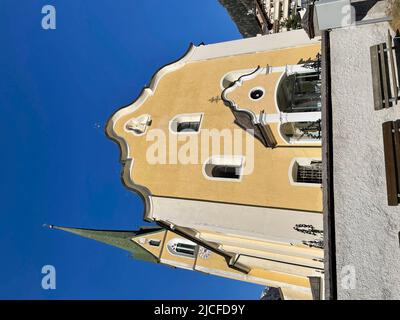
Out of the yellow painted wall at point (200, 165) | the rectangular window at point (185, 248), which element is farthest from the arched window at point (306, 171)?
the rectangular window at point (185, 248)

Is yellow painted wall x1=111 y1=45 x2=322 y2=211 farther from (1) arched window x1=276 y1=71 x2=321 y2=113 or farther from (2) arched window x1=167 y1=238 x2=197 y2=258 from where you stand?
(2) arched window x1=167 y1=238 x2=197 y2=258

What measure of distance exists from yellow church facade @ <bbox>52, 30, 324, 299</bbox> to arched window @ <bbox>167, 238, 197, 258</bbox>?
6.92 m

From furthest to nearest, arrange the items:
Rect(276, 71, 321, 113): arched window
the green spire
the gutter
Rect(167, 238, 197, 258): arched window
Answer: the green spire < Rect(167, 238, 197, 258): arched window < Rect(276, 71, 321, 113): arched window < the gutter

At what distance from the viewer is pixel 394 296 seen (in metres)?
7.81

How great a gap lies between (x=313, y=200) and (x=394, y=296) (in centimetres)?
300

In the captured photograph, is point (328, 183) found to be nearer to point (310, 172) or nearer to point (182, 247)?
point (310, 172)

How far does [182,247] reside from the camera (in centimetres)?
2208

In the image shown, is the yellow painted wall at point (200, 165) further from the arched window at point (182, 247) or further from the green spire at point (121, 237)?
the green spire at point (121, 237)

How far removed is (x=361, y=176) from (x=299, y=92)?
153 inches

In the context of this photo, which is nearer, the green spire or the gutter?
the gutter

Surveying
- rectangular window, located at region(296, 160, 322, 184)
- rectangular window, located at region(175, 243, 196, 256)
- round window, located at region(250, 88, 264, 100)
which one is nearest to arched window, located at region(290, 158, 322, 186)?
rectangular window, located at region(296, 160, 322, 184)

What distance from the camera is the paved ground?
319 inches

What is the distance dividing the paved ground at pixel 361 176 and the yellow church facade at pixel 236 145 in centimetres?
102
